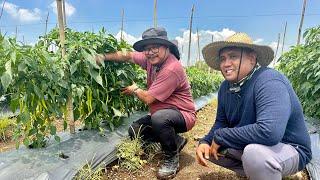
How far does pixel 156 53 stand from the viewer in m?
2.76

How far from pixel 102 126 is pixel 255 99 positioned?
159 cm

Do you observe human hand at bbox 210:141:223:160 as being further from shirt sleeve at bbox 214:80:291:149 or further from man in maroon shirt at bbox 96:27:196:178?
man in maroon shirt at bbox 96:27:196:178

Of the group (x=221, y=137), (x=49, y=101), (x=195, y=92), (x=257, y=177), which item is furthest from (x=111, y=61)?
(x=195, y=92)

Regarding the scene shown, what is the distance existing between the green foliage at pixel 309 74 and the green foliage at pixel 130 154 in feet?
6.51

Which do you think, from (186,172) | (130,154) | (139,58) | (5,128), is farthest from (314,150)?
(5,128)

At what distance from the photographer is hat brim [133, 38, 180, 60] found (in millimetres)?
2729

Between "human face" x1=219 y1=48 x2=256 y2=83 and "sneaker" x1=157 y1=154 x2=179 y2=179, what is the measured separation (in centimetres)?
94

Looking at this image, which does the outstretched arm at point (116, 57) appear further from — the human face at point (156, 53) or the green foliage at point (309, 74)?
the green foliage at point (309, 74)

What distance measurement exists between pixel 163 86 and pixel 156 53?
288mm

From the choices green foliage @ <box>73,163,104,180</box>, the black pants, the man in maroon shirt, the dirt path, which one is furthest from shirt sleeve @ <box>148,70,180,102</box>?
green foliage @ <box>73,163,104,180</box>

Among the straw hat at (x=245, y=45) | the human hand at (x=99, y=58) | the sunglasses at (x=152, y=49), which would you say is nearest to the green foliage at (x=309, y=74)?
the straw hat at (x=245, y=45)

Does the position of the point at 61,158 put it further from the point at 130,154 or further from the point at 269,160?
the point at 269,160

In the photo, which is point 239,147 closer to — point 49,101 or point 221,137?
point 221,137

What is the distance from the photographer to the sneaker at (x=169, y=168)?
2631 millimetres
